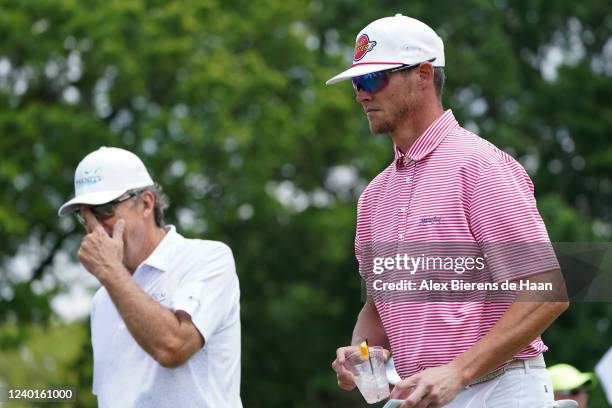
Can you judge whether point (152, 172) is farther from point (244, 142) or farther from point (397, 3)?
point (397, 3)

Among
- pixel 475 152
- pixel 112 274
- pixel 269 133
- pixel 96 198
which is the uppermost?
pixel 475 152

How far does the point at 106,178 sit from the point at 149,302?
2.44 feet

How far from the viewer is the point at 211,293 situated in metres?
5.07

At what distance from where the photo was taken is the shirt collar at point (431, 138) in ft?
13.4

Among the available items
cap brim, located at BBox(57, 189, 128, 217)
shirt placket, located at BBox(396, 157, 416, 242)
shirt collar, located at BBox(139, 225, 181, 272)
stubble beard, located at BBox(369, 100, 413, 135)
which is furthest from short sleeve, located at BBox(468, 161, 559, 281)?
cap brim, located at BBox(57, 189, 128, 217)

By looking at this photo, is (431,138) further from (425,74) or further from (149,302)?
(149,302)

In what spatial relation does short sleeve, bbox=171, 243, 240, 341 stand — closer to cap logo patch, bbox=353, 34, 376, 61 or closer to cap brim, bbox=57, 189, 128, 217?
cap brim, bbox=57, 189, 128, 217

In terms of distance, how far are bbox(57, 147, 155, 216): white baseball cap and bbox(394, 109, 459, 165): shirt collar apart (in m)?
1.67

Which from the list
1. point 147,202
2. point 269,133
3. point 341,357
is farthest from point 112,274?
point 269,133

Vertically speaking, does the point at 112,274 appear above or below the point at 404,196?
below

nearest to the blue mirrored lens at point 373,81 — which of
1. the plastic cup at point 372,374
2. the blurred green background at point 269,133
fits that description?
the plastic cup at point 372,374

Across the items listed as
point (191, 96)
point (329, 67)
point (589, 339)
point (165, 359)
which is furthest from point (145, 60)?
point (165, 359)

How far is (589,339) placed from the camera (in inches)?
896

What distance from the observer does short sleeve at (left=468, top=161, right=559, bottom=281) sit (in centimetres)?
375
